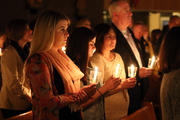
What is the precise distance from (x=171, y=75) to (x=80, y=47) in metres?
0.78

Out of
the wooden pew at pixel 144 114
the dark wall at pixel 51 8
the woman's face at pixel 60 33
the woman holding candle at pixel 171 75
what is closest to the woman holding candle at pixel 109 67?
the wooden pew at pixel 144 114

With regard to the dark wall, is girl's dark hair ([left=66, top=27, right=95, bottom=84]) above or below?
below

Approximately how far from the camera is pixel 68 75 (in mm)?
1693

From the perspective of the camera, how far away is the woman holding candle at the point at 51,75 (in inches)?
60.3

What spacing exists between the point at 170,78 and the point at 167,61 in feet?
0.48

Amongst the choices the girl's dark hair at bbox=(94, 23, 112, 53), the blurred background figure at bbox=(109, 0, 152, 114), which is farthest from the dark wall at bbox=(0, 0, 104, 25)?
the girl's dark hair at bbox=(94, 23, 112, 53)

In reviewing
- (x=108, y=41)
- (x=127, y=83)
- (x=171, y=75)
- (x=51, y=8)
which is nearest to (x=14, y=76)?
(x=108, y=41)

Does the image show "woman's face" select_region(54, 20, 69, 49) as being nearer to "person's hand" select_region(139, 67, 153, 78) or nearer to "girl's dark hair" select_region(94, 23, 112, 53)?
"girl's dark hair" select_region(94, 23, 112, 53)

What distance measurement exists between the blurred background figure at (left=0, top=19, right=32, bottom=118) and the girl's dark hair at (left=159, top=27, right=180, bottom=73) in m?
1.45

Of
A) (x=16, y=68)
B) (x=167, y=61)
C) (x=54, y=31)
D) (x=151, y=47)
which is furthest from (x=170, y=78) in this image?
(x=151, y=47)

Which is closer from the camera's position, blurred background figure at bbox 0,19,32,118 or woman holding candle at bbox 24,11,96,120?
woman holding candle at bbox 24,11,96,120

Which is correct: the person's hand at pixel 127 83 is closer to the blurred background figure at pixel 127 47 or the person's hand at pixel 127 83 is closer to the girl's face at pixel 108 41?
the girl's face at pixel 108 41

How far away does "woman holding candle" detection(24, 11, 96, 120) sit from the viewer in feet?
5.02

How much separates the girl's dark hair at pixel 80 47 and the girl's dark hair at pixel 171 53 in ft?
2.08
